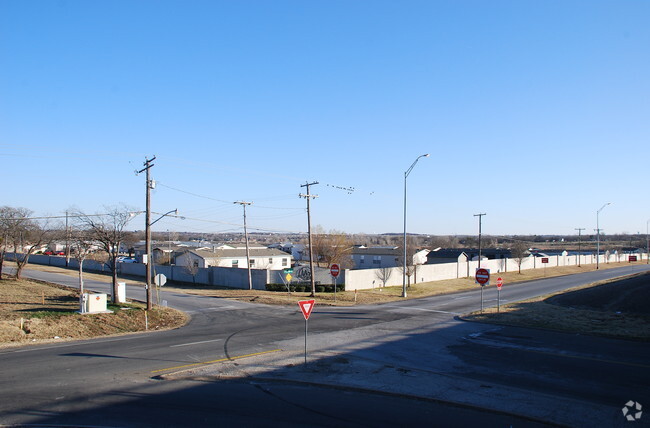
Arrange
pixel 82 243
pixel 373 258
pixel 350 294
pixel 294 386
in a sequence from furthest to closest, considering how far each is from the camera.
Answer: pixel 373 258
pixel 350 294
pixel 82 243
pixel 294 386

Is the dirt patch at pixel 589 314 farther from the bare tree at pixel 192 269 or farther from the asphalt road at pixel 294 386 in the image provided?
the bare tree at pixel 192 269

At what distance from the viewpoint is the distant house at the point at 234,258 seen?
201ft

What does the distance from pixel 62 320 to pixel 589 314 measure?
26.5m

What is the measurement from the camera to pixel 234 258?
221 feet

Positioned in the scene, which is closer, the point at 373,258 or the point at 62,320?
the point at 62,320

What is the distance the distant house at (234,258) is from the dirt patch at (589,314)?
42.1 m

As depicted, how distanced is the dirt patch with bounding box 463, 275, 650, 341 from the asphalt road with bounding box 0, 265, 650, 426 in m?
1.71

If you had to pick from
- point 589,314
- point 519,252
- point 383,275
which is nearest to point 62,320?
point 589,314

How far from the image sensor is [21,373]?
13.6m

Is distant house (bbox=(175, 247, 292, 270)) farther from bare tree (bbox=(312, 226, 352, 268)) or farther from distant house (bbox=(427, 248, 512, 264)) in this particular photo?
distant house (bbox=(427, 248, 512, 264))

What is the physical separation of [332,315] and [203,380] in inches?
555

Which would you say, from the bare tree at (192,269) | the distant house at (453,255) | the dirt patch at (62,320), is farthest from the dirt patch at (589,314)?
the distant house at (453,255)

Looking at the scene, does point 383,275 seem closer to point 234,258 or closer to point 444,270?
point 444,270

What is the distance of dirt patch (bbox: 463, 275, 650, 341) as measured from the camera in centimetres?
2045
